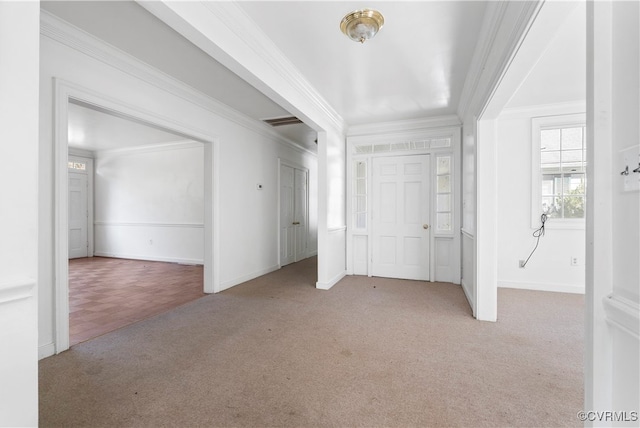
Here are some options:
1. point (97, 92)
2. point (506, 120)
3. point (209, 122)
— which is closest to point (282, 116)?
point (209, 122)

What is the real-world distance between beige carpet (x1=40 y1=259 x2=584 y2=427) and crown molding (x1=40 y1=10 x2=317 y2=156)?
2472 mm

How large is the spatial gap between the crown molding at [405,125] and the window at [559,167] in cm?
113

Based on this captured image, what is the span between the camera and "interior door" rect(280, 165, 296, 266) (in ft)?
18.4

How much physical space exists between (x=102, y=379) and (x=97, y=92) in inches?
90.6

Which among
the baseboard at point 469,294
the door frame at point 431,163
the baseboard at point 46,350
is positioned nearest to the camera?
the baseboard at point 46,350

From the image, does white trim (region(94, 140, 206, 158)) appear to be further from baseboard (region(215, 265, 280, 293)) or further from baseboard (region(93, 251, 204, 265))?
baseboard (region(215, 265, 280, 293))

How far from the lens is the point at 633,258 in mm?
885

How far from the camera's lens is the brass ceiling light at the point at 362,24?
6.62 feet

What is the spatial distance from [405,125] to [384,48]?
2166 millimetres

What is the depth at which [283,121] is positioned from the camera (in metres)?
4.53

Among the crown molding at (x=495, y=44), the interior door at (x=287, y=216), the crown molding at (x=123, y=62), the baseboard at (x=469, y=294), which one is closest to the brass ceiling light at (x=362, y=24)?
the crown molding at (x=495, y=44)

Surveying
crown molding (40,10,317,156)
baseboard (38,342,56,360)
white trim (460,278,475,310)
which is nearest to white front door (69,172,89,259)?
crown molding (40,10,317,156)

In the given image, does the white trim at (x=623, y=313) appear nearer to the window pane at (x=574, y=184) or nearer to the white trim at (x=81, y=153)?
the window pane at (x=574, y=184)
